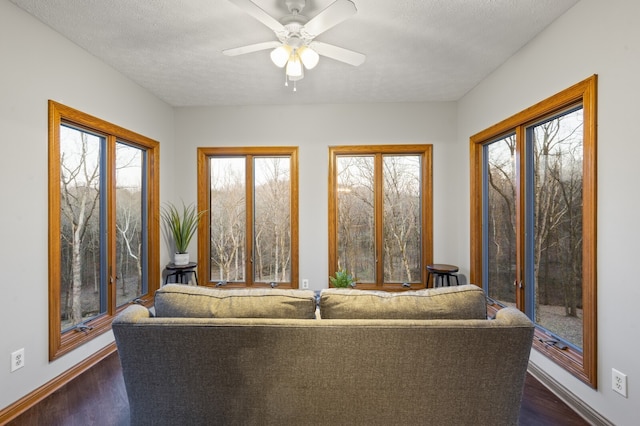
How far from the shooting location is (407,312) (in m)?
1.51

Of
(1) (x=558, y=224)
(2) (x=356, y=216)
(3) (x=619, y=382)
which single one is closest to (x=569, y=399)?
(3) (x=619, y=382)

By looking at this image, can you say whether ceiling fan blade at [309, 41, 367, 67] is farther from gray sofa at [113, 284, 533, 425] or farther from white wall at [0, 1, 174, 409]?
white wall at [0, 1, 174, 409]

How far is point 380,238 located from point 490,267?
50.4 inches

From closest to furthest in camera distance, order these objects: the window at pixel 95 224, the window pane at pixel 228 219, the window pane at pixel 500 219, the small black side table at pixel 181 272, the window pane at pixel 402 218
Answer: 1. the window at pixel 95 224
2. the window pane at pixel 500 219
3. the small black side table at pixel 181 272
4. the window pane at pixel 402 218
5. the window pane at pixel 228 219

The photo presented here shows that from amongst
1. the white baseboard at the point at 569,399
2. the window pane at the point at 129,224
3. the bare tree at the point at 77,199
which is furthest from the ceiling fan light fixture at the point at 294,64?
the white baseboard at the point at 569,399

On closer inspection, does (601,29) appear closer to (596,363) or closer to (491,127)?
(491,127)

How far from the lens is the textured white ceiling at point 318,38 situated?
2.07m

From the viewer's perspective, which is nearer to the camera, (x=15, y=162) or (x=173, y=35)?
(x=15, y=162)

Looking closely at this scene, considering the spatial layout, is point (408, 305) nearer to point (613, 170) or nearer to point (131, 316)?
point (131, 316)

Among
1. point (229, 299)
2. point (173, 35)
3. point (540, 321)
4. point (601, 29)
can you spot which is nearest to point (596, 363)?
point (540, 321)

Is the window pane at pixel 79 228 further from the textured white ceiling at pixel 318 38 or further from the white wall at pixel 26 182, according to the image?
the textured white ceiling at pixel 318 38

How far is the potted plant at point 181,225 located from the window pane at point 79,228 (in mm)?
916

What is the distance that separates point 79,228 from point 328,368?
2.53 metres

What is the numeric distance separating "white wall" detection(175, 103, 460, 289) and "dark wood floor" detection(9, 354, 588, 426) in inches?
75.5
